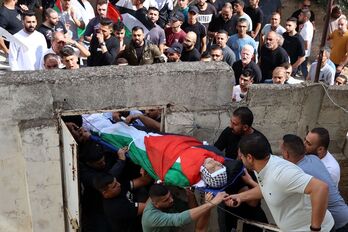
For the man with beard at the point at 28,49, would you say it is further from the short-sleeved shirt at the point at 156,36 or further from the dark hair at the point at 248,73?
the dark hair at the point at 248,73

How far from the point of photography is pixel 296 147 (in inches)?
208

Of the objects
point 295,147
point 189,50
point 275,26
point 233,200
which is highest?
point 275,26

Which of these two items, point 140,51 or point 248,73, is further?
point 140,51

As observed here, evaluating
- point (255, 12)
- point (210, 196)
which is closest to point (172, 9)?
point (255, 12)

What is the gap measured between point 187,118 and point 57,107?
1523 millimetres

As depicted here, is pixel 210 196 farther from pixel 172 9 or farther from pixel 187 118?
pixel 172 9

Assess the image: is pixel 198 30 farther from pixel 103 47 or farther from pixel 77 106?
pixel 77 106

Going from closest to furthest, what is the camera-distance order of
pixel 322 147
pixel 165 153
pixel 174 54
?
pixel 322 147, pixel 165 153, pixel 174 54

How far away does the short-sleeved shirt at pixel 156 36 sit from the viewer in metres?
9.74

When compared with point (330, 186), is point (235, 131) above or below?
above

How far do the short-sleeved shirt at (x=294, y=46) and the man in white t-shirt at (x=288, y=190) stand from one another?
555 centimetres

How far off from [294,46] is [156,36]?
8.37 feet

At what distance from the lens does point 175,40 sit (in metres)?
9.90

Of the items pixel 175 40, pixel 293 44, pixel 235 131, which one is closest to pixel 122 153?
pixel 235 131
